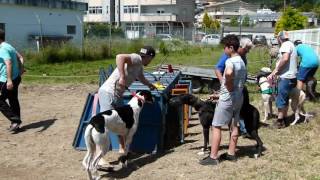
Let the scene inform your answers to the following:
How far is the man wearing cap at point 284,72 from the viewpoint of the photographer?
8422 millimetres

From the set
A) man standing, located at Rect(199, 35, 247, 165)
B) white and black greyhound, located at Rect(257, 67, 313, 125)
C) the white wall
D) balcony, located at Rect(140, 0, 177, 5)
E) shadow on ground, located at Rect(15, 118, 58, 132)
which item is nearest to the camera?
man standing, located at Rect(199, 35, 247, 165)

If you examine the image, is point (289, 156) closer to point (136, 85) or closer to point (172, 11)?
point (136, 85)

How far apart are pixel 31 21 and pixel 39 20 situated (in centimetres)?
455

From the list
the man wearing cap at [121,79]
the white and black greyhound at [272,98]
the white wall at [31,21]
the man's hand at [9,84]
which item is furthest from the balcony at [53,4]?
the man wearing cap at [121,79]

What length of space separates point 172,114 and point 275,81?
251 cm

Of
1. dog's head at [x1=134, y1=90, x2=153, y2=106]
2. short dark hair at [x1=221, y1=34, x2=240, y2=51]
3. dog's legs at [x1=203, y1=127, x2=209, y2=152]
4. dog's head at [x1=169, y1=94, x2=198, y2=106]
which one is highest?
short dark hair at [x1=221, y1=34, x2=240, y2=51]

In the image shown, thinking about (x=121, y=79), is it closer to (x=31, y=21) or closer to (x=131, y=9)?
(x=31, y=21)

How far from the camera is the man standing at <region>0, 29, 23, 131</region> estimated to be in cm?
873

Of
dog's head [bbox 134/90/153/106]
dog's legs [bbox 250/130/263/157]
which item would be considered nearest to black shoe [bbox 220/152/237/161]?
dog's legs [bbox 250/130/263/157]

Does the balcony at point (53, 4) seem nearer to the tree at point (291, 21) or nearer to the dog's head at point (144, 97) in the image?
the tree at point (291, 21)

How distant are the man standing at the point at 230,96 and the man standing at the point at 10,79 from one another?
3857 millimetres

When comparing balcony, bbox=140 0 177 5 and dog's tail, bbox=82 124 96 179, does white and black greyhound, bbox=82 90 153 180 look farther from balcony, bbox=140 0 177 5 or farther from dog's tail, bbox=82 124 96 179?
balcony, bbox=140 0 177 5

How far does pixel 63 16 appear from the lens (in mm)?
45000

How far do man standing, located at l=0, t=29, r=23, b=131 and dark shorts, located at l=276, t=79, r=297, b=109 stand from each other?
4591 mm
